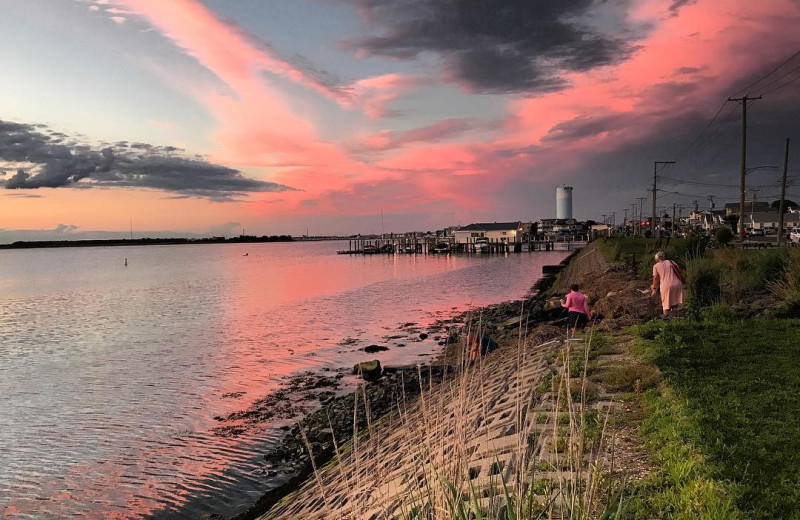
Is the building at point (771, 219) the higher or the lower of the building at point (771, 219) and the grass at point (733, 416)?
the higher

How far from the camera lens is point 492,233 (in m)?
170

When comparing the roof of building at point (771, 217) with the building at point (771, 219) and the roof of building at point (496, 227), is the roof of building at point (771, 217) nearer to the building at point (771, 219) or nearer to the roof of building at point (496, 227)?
the building at point (771, 219)

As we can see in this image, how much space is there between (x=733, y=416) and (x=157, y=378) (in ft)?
70.3

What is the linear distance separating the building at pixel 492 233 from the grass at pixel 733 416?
495 ft

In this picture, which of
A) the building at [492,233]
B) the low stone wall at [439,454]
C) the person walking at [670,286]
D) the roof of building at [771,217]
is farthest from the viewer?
the building at [492,233]

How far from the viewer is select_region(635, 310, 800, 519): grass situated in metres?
5.09

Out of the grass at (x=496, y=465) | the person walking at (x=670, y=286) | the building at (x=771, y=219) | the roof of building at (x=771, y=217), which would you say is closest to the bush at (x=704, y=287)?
the person walking at (x=670, y=286)

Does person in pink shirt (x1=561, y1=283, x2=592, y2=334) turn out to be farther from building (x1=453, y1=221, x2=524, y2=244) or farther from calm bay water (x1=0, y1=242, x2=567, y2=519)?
building (x1=453, y1=221, x2=524, y2=244)

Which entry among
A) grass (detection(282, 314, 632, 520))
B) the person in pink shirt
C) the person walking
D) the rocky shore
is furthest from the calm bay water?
the person walking

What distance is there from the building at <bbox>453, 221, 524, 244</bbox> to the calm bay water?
111629 mm

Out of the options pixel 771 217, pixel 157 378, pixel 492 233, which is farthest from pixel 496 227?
pixel 157 378

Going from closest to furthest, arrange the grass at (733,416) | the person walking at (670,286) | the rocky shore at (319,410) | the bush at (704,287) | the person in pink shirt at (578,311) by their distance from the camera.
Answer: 1. the grass at (733,416)
2. the rocky shore at (319,410)
3. the person walking at (670,286)
4. the person in pink shirt at (578,311)
5. the bush at (704,287)

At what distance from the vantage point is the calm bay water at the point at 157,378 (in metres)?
12.1

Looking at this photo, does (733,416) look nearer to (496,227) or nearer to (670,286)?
(670,286)
